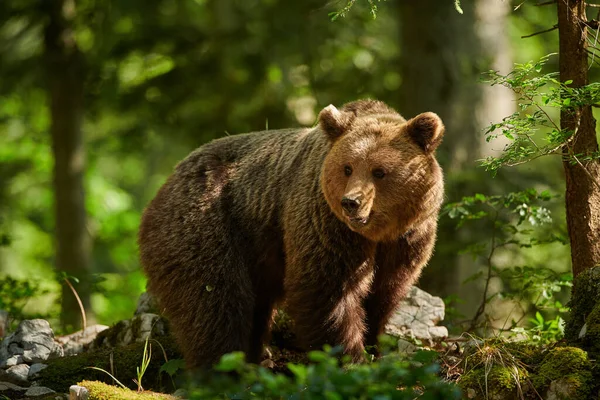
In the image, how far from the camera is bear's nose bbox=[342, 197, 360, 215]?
5320 millimetres

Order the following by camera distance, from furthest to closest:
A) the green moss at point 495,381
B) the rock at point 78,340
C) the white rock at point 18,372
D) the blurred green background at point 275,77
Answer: the blurred green background at point 275,77 < the rock at point 78,340 < the white rock at point 18,372 < the green moss at point 495,381

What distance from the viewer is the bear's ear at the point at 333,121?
5.99 metres

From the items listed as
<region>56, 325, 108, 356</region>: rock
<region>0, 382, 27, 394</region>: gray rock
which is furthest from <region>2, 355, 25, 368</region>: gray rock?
<region>56, 325, 108, 356</region>: rock

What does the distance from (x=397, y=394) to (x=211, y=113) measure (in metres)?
10.6

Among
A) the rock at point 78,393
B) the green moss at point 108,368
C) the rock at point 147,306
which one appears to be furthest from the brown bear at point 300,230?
the rock at point 78,393

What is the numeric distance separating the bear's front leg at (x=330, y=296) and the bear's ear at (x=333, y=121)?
891mm

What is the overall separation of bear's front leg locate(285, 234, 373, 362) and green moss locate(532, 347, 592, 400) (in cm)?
163

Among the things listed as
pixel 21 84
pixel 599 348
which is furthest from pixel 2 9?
pixel 599 348

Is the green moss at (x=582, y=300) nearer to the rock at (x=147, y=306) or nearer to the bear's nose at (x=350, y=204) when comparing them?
the bear's nose at (x=350, y=204)

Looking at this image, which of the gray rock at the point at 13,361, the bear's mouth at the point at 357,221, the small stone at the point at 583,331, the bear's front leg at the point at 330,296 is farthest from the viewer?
the gray rock at the point at 13,361

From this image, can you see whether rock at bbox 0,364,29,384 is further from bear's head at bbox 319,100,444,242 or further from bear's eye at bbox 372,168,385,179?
bear's eye at bbox 372,168,385,179

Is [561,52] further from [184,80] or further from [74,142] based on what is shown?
[74,142]

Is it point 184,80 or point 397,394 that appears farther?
point 184,80

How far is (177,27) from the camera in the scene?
42.7 feet
